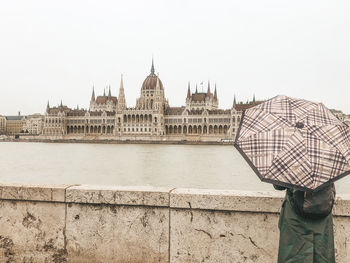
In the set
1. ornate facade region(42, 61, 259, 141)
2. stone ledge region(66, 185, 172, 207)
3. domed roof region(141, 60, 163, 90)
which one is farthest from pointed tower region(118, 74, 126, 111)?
stone ledge region(66, 185, 172, 207)

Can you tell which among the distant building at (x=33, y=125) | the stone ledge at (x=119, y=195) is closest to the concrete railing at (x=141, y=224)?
the stone ledge at (x=119, y=195)

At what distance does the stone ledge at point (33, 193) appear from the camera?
3.39 metres

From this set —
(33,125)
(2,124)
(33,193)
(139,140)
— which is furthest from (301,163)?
(2,124)

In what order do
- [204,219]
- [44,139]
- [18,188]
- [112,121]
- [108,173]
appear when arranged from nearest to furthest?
1. [204,219]
2. [18,188]
3. [108,173]
4. [44,139]
5. [112,121]

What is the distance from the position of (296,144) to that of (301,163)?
12cm

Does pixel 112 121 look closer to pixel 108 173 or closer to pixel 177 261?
pixel 108 173

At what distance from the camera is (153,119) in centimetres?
9212

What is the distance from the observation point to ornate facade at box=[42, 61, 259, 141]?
295 feet

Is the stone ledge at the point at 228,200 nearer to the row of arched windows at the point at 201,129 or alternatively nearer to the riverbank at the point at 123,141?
the riverbank at the point at 123,141

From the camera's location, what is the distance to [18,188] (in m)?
3.44

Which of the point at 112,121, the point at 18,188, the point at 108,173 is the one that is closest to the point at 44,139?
the point at 112,121

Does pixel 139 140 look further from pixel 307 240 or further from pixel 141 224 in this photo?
pixel 307 240

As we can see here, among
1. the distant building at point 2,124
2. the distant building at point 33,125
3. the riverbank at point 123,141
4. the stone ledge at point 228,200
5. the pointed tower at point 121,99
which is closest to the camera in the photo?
the stone ledge at point 228,200

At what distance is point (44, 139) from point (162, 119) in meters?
29.9
